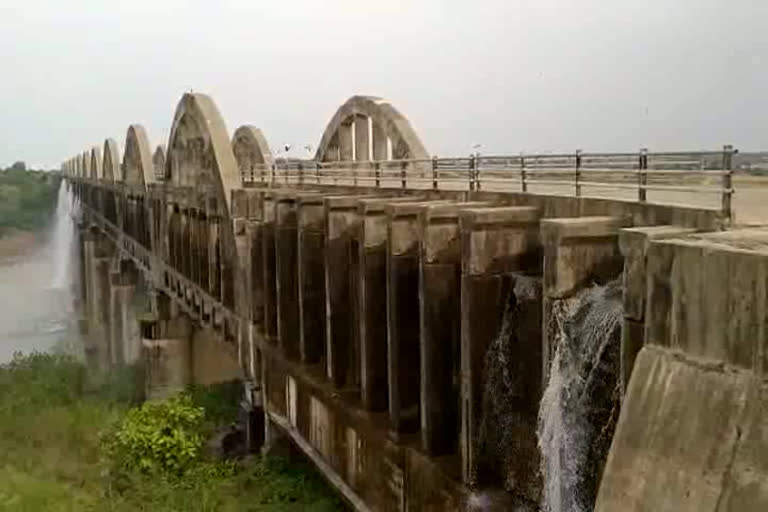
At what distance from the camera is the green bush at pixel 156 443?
2241 centimetres

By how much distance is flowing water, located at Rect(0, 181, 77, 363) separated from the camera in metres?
72.9

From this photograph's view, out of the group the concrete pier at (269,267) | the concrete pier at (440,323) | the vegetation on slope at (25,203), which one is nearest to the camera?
the concrete pier at (440,323)

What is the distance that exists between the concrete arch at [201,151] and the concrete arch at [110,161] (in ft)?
88.1

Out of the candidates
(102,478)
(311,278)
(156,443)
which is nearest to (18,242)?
(102,478)

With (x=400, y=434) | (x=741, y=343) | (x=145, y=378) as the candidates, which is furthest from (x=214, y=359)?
(x=741, y=343)

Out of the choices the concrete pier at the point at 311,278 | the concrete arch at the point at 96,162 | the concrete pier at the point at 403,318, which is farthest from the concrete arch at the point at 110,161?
the concrete pier at the point at 403,318

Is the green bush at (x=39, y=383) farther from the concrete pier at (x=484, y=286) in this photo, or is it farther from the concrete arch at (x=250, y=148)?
the concrete pier at (x=484, y=286)

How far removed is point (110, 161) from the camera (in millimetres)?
65562

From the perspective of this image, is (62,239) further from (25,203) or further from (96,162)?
(96,162)

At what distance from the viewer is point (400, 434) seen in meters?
13.4

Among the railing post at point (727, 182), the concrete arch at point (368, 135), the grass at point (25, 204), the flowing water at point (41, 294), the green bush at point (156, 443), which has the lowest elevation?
the flowing water at point (41, 294)

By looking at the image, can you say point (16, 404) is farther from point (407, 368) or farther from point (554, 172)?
point (554, 172)

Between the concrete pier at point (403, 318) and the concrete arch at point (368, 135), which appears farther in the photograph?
the concrete arch at point (368, 135)

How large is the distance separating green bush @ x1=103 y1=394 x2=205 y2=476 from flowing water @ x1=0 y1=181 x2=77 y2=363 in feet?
141
